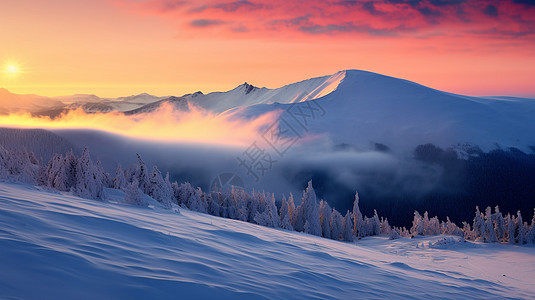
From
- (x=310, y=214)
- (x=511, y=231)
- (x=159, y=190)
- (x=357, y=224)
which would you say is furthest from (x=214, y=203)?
(x=511, y=231)

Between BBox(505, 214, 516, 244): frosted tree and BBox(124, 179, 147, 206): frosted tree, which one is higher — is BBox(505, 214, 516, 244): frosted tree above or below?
below

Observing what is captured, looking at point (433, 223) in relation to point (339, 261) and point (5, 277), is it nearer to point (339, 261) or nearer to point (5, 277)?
point (339, 261)

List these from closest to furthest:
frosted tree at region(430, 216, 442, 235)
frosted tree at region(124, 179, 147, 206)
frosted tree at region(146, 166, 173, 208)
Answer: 1. frosted tree at region(124, 179, 147, 206)
2. frosted tree at region(146, 166, 173, 208)
3. frosted tree at region(430, 216, 442, 235)

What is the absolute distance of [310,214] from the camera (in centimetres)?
5122

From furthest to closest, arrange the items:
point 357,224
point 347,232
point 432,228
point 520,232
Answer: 1. point 357,224
2. point 432,228
3. point 347,232
4. point 520,232

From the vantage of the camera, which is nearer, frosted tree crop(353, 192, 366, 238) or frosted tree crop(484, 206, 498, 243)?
frosted tree crop(484, 206, 498, 243)

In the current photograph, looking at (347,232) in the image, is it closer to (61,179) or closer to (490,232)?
(490,232)

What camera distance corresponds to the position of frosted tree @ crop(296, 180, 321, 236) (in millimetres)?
50138

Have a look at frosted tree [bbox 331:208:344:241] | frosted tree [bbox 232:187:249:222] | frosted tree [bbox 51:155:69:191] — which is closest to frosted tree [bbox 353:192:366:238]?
frosted tree [bbox 331:208:344:241]

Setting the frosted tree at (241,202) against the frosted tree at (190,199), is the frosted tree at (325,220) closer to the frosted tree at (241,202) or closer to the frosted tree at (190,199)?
the frosted tree at (241,202)

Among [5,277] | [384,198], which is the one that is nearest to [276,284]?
[5,277]

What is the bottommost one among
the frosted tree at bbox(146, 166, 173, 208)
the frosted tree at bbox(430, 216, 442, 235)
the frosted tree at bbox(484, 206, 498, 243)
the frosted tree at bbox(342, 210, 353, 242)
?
the frosted tree at bbox(342, 210, 353, 242)

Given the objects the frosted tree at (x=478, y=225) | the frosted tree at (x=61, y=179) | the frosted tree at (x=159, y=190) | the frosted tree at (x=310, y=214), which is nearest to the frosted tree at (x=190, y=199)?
the frosted tree at (x=310, y=214)

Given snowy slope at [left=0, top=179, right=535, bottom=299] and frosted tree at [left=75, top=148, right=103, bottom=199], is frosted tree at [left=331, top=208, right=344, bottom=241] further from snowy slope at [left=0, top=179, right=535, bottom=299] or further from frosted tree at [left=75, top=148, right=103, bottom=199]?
snowy slope at [left=0, top=179, right=535, bottom=299]
